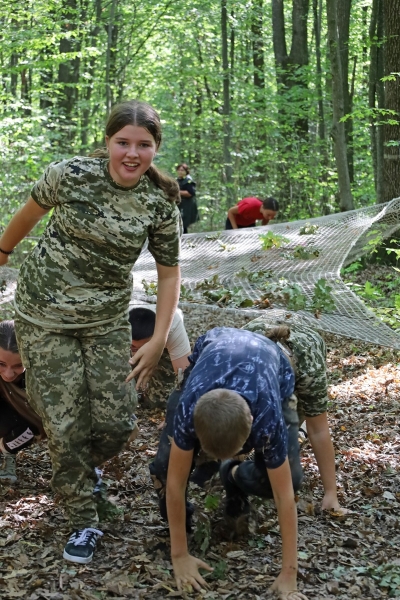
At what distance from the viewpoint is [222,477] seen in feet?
9.68

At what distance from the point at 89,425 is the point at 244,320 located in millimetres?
4030

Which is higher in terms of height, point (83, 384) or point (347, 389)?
point (83, 384)

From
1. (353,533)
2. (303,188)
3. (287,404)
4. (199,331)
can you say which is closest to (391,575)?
(353,533)

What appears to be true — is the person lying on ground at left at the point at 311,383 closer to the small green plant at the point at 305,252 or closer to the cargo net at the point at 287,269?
the cargo net at the point at 287,269

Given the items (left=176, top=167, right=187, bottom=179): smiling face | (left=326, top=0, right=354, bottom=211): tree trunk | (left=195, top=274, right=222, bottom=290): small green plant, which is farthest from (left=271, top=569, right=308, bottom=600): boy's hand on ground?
(left=176, top=167, right=187, bottom=179): smiling face

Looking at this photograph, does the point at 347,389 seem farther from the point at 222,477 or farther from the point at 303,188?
the point at 303,188

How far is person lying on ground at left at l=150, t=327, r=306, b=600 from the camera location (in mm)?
2094

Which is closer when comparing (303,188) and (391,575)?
(391,575)

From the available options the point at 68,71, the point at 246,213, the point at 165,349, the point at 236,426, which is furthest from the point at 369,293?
the point at 68,71

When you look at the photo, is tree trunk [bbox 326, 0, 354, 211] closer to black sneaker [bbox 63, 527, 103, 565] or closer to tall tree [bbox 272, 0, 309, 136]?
tall tree [bbox 272, 0, 309, 136]

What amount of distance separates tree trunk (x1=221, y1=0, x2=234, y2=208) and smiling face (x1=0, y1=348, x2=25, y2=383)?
12.6 m

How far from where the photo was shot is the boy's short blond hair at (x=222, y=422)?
6.78 feet

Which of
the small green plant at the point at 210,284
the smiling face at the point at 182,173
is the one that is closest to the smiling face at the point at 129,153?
the small green plant at the point at 210,284

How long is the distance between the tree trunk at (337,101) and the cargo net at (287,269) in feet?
6.89
